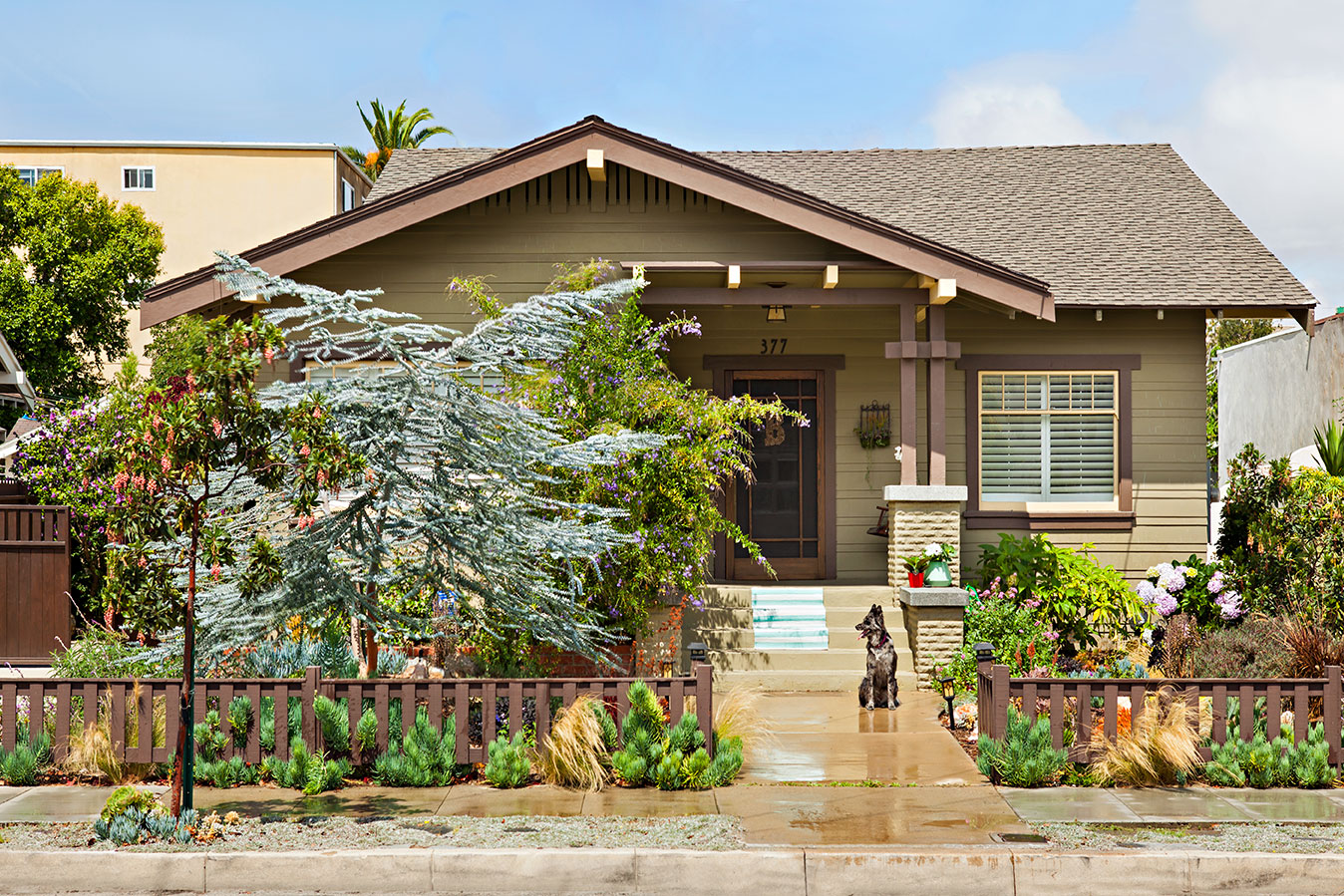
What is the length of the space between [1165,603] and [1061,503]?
2.53 m

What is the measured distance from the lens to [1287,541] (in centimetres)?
1171

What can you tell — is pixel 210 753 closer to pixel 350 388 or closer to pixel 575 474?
pixel 350 388

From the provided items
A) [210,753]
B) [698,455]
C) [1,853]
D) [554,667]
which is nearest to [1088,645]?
[698,455]

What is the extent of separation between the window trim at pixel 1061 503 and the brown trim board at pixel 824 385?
1560 millimetres

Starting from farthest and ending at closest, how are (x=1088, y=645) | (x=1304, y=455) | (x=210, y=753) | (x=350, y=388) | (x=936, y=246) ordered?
(x=1304, y=455) → (x=1088, y=645) → (x=936, y=246) → (x=350, y=388) → (x=210, y=753)

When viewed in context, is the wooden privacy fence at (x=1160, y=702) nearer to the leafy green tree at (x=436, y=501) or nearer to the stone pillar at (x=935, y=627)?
the leafy green tree at (x=436, y=501)

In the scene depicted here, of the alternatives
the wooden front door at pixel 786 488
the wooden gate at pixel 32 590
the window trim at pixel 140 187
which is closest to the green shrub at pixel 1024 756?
the wooden front door at pixel 786 488

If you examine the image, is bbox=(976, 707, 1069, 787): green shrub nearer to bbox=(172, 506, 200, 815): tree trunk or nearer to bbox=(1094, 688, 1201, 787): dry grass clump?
bbox=(1094, 688, 1201, 787): dry grass clump

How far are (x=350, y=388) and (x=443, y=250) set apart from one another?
4.57 metres

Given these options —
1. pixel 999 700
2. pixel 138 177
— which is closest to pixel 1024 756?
pixel 999 700

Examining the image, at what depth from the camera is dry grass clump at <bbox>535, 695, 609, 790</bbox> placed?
819 cm

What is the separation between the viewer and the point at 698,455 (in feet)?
36.6

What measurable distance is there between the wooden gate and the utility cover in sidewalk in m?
6.99

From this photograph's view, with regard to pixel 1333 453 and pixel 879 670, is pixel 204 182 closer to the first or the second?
pixel 1333 453
